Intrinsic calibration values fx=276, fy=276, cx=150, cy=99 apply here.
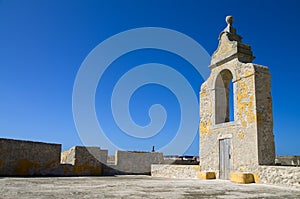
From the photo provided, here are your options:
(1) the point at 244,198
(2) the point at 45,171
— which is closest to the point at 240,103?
(1) the point at 244,198

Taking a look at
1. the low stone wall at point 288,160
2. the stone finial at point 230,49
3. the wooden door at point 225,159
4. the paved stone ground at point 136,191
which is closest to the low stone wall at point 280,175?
the paved stone ground at point 136,191

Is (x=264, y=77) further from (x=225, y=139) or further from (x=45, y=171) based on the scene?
(x=45, y=171)

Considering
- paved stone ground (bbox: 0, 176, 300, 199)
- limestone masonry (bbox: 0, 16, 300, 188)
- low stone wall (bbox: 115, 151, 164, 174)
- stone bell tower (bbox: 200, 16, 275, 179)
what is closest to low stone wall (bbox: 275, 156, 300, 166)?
limestone masonry (bbox: 0, 16, 300, 188)

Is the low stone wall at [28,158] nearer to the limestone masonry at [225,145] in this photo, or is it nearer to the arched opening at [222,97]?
the limestone masonry at [225,145]

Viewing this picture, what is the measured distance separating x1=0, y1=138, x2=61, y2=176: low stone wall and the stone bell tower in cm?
644

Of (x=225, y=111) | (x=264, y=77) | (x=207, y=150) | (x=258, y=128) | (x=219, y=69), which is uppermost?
(x=219, y=69)

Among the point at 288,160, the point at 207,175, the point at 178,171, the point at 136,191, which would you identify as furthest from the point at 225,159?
the point at 136,191

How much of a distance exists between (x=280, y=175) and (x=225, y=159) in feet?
8.33

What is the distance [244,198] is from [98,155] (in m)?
10.1

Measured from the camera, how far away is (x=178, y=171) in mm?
11047

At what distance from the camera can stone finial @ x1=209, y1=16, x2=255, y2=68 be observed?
31.8ft

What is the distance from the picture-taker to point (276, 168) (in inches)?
283

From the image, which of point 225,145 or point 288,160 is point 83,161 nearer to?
point 225,145

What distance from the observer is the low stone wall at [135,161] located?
14938mm
